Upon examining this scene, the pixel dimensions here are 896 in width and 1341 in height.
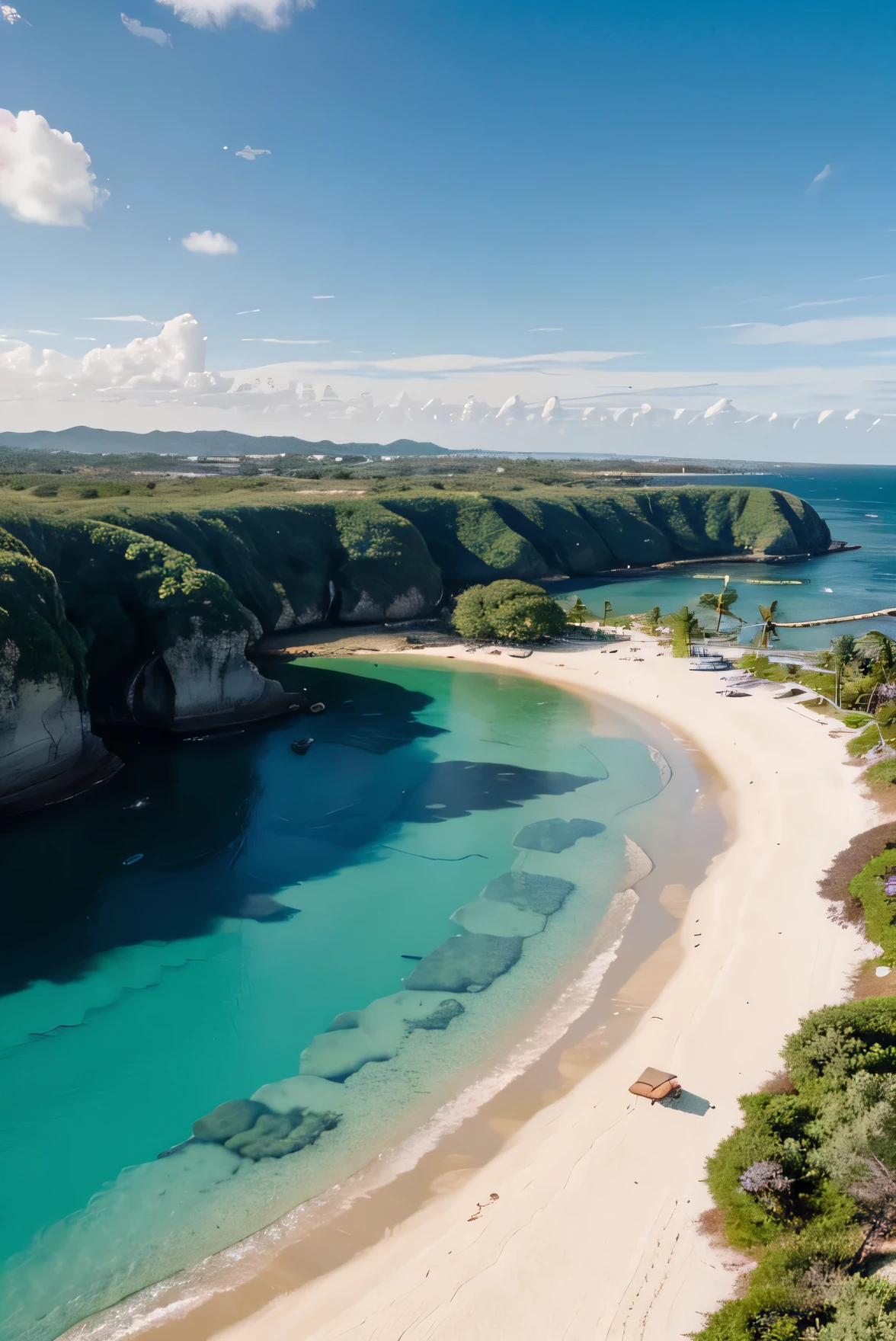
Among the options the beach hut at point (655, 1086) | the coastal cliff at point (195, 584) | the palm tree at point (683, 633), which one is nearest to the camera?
the beach hut at point (655, 1086)

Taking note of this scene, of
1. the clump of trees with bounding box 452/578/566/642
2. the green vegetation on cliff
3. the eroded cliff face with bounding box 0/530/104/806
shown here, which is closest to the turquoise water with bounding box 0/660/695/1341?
the eroded cliff face with bounding box 0/530/104/806

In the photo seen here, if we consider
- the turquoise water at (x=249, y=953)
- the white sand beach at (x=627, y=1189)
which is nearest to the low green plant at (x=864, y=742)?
the turquoise water at (x=249, y=953)

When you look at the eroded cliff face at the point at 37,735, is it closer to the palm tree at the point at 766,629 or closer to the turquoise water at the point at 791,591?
the palm tree at the point at 766,629

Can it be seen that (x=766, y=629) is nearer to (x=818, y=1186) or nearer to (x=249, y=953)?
(x=249, y=953)

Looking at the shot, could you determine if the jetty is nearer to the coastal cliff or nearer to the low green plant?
the low green plant

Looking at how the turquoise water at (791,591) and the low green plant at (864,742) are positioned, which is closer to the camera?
the low green plant at (864,742)

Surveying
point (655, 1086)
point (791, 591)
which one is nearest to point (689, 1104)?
point (655, 1086)

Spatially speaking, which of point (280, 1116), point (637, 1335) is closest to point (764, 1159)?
point (637, 1335)
